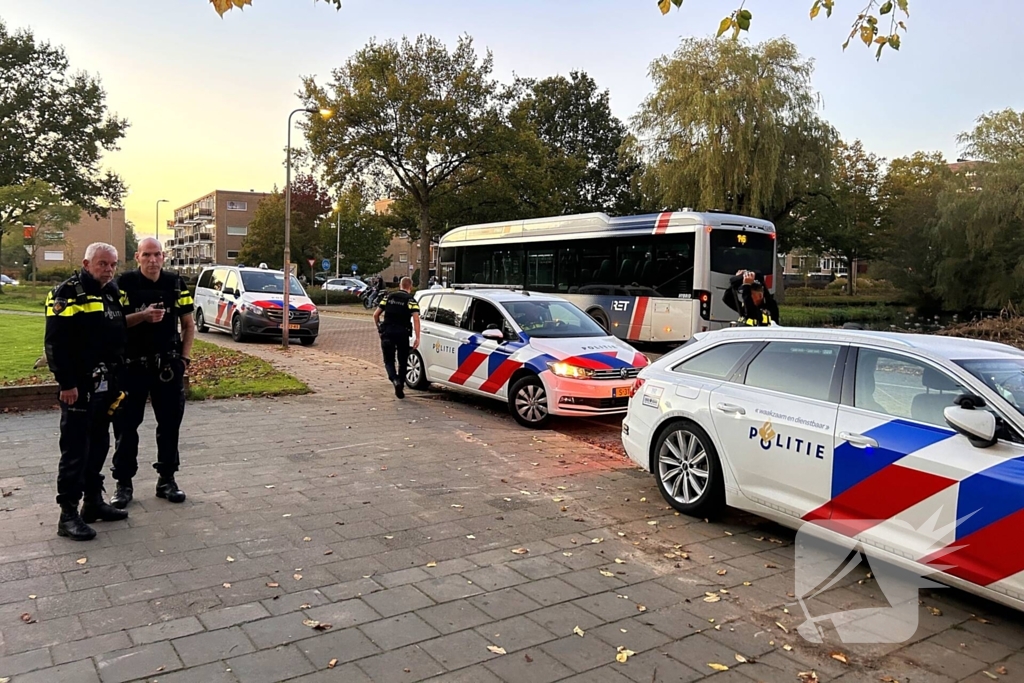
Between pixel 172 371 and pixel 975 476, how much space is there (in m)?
4.99

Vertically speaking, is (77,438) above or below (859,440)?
below

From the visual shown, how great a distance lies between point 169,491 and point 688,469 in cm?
380

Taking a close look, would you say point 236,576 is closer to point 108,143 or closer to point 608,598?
point 608,598

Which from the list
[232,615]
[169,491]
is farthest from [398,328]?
[232,615]

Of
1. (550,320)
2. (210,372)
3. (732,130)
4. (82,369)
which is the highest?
(732,130)

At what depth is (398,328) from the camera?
10.6 meters

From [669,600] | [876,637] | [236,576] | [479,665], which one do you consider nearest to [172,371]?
[236,576]

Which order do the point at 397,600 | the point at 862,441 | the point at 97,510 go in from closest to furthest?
the point at 397,600 → the point at 862,441 → the point at 97,510

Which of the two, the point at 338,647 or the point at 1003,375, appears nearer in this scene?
the point at 338,647

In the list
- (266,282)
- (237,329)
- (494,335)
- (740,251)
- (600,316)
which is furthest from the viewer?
(266,282)

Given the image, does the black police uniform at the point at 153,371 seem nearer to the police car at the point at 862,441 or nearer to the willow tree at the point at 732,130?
the police car at the point at 862,441

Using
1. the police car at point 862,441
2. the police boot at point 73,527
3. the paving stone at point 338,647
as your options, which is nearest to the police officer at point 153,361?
the police boot at point 73,527

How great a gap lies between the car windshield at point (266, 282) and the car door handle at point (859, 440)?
1572 cm

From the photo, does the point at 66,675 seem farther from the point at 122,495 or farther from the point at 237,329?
the point at 237,329
